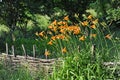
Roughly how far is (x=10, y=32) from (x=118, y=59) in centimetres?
934

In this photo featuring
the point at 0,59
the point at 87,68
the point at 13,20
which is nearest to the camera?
the point at 87,68

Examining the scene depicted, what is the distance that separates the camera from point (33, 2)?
16.8 metres

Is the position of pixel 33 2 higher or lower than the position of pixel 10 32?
higher

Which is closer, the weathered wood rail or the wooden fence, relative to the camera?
the wooden fence

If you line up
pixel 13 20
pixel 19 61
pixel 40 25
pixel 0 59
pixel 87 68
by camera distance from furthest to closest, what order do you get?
pixel 40 25 → pixel 13 20 → pixel 0 59 → pixel 19 61 → pixel 87 68

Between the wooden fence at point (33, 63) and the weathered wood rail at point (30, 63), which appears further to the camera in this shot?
the weathered wood rail at point (30, 63)

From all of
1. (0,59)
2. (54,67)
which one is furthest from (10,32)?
(54,67)

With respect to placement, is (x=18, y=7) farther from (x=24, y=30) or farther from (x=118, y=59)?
(x=118, y=59)

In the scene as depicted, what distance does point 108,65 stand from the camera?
7805 mm

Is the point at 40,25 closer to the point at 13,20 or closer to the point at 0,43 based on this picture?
the point at 13,20

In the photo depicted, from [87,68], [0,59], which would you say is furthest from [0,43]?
[87,68]

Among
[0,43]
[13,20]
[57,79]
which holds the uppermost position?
[13,20]

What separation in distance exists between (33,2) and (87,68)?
9.54m

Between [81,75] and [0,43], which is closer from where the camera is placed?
[81,75]
